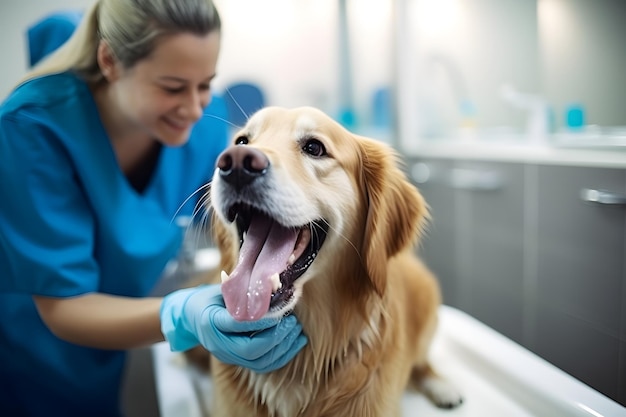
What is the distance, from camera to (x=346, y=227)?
590 millimetres

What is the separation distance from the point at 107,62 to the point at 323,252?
0.47 metres

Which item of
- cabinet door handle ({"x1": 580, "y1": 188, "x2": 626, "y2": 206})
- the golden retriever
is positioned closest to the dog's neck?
the golden retriever

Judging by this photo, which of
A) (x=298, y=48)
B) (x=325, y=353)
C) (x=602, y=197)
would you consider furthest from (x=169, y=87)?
(x=602, y=197)

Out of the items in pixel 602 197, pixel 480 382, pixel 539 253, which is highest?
pixel 602 197

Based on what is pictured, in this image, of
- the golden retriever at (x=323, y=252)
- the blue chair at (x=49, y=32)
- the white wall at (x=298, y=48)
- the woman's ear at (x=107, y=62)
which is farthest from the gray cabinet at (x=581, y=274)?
the blue chair at (x=49, y=32)

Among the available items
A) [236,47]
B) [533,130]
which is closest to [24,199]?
[236,47]

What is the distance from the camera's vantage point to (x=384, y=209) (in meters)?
0.60

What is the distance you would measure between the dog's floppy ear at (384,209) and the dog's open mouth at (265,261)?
7 cm

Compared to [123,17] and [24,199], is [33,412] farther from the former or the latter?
[123,17]

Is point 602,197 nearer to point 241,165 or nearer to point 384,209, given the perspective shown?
point 384,209

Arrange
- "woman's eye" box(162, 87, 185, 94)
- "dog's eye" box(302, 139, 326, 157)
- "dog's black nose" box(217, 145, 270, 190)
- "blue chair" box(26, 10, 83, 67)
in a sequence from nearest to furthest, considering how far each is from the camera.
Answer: "dog's black nose" box(217, 145, 270, 190) → "dog's eye" box(302, 139, 326, 157) → "woman's eye" box(162, 87, 185, 94) → "blue chair" box(26, 10, 83, 67)

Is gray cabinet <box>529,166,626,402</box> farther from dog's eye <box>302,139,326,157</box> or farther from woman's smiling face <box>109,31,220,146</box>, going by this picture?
woman's smiling face <box>109,31,220,146</box>

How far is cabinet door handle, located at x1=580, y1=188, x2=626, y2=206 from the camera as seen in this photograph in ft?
1.68

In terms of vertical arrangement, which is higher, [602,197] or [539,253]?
[602,197]
